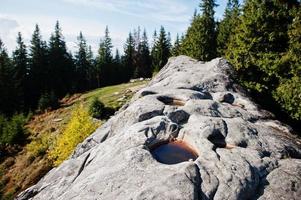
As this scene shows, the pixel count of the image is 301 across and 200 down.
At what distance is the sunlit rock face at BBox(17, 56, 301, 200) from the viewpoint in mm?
14453

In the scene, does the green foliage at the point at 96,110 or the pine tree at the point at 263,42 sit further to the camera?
the green foliage at the point at 96,110

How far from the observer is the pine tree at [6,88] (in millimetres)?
85125

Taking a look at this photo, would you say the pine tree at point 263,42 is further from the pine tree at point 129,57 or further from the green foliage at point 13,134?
the pine tree at point 129,57

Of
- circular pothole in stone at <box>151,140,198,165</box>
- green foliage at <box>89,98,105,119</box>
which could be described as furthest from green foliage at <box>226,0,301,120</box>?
green foliage at <box>89,98,105,119</box>

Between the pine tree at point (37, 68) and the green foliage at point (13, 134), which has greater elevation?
the pine tree at point (37, 68)

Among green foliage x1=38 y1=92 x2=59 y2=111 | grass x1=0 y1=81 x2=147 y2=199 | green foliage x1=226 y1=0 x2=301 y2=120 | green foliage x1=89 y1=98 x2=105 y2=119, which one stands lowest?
grass x1=0 y1=81 x2=147 y2=199

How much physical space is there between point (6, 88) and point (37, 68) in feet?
53.1

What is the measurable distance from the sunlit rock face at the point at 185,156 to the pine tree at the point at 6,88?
227ft

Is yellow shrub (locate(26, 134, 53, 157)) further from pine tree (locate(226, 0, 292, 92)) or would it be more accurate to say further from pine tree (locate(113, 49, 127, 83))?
pine tree (locate(113, 49, 127, 83))

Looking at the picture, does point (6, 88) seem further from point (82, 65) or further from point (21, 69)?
point (82, 65)

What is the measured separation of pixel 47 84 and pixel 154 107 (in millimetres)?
85700

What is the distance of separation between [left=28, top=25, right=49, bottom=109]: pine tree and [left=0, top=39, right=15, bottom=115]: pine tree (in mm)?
10280

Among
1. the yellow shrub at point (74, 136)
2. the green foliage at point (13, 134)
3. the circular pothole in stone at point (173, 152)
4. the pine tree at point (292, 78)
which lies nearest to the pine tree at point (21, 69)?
the green foliage at point (13, 134)

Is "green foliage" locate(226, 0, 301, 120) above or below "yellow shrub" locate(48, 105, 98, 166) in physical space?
above
